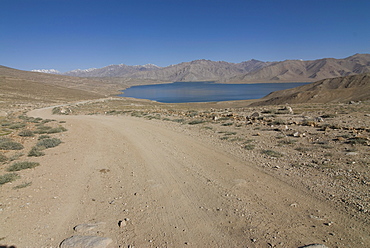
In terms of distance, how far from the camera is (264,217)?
4777 mm

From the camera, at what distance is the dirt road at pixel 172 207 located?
420 centimetres

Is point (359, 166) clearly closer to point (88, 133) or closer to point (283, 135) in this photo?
point (283, 135)

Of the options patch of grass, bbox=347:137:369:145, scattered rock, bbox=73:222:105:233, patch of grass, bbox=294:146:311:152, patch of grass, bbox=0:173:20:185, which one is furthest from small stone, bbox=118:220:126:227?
patch of grass, bbox=347:137:369:145

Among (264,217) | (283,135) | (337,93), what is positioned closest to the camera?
(264,217)

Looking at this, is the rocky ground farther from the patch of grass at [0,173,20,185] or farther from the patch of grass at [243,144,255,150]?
the patch of grass at [0,173,20,185]

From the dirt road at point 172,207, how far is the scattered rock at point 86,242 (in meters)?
0.15

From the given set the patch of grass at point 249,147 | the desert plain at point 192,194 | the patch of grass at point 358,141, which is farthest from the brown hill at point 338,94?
the desert plain at point 192,194

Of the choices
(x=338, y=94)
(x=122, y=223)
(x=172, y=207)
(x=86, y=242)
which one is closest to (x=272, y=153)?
(x=172, y=207)

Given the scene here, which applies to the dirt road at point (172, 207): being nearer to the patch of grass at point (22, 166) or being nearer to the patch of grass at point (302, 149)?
the patch of grass at point (22, 166)

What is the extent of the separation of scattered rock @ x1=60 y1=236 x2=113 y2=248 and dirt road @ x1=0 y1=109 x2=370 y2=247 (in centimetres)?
15

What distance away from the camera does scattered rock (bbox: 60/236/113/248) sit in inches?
159

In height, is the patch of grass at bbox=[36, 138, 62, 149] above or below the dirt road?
above

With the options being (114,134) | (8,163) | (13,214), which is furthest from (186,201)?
(114,134)

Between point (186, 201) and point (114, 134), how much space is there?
992 cm
